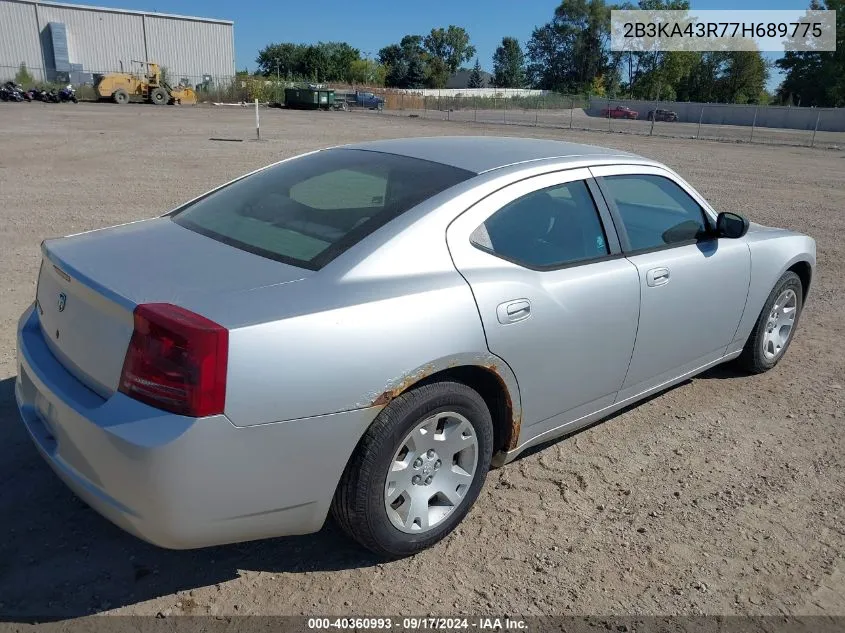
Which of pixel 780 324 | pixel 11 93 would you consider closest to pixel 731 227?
pixel 780 324

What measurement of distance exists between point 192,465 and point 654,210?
3.03 metres

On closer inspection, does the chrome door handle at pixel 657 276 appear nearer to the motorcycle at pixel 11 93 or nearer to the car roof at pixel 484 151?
the car roof at pixel 484 151

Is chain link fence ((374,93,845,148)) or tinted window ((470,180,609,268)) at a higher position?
tinted window ((470,180,609,268))

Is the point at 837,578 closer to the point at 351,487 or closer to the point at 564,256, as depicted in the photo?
the point at 564,256

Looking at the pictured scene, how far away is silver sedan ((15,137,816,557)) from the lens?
2244mm

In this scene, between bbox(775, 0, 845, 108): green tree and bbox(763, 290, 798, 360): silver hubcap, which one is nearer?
bbox(763, 290, 798, 360): silver hubcap

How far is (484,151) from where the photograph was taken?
140 inches

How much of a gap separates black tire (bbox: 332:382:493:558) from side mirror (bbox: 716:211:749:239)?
2.09 meters

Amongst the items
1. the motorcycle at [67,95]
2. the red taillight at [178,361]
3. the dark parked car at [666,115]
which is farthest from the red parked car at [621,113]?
the red taillight at [178,361]

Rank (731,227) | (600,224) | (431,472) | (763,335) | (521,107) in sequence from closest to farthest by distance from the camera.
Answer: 1. (431,472)
2. (600,224)
3. (731,227)
4. (763,335)
5. (521,107)

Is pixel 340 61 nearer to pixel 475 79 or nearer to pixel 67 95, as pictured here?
pixel 475 79

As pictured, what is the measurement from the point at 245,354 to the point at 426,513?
1094mm

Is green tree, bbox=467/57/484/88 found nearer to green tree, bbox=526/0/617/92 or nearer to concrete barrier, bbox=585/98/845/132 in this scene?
green tree, bbox=526/0/617/92

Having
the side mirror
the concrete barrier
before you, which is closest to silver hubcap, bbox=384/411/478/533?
the side mirror
